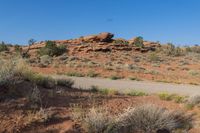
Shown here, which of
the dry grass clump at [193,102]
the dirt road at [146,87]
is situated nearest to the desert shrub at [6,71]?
the dry grass clump at [193,102]

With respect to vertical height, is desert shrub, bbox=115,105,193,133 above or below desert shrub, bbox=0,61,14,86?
below

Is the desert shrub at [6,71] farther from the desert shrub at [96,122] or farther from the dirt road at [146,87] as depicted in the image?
the dirt road at [146,87]

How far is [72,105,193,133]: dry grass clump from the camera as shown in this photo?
705 cm

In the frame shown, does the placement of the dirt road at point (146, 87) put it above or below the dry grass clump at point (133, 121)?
above

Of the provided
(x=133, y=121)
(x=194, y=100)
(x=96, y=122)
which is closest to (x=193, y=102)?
(x=194, y=100)

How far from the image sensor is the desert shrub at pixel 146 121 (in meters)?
7.48

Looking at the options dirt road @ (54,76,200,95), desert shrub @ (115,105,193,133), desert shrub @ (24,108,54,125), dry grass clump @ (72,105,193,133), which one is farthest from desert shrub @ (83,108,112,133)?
dirt road @ (54,76,200,95)

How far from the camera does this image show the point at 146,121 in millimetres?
7734

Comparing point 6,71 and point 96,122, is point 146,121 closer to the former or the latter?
point 96,122

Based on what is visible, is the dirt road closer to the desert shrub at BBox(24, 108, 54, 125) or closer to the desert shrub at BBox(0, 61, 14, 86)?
the desert shrub at BBox(0, 61, 14, 86)

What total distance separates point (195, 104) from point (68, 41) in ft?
225

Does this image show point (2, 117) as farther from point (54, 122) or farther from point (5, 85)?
point (5, 85)

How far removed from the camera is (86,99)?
9570 mm

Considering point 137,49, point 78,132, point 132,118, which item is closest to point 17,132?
point 78,132
